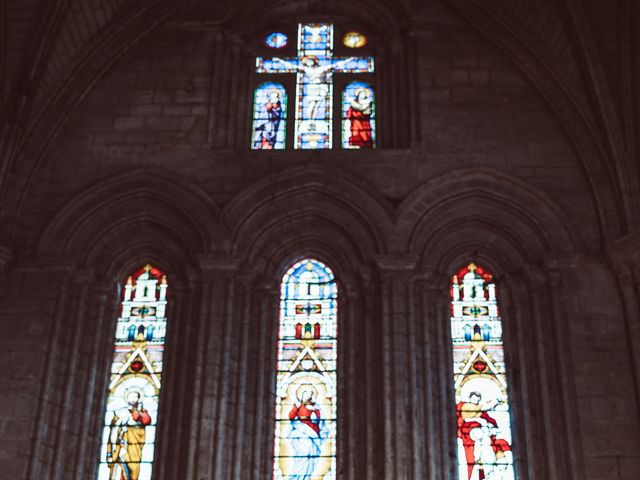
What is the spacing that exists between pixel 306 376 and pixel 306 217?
6.96 feet

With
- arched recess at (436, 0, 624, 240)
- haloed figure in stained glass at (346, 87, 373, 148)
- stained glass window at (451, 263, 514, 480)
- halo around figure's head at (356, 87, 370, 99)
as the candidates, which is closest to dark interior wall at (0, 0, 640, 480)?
arched recess at (436, 0, 624, 240)

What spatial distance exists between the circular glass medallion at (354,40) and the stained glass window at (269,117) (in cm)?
123

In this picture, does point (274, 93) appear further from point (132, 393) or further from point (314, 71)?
point (132, 393)

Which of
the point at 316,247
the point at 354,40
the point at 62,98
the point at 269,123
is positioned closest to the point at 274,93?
the point at 269,123

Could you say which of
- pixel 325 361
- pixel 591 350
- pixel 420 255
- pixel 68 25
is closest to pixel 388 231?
pixel 420 255

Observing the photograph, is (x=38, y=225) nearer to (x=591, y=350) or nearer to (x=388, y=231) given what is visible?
(x=388, y=231)

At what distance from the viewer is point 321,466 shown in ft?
40.4

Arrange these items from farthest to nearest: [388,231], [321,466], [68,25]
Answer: [68,25] → [388,231] → [321,466]

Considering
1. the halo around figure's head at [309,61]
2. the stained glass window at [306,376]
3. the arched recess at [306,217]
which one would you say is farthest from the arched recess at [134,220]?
the halo around figure's head at [309,61]

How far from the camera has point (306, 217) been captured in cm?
1380

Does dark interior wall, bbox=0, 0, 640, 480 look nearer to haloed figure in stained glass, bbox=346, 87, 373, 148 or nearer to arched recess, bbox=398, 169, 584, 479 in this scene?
arched recess, bbox=398, 169, 584, 479

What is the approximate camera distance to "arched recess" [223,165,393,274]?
13438 millimetres

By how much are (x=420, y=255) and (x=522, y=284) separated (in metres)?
1.32

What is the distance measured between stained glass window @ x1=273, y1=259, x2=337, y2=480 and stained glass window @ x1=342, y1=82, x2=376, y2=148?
1.83 m
